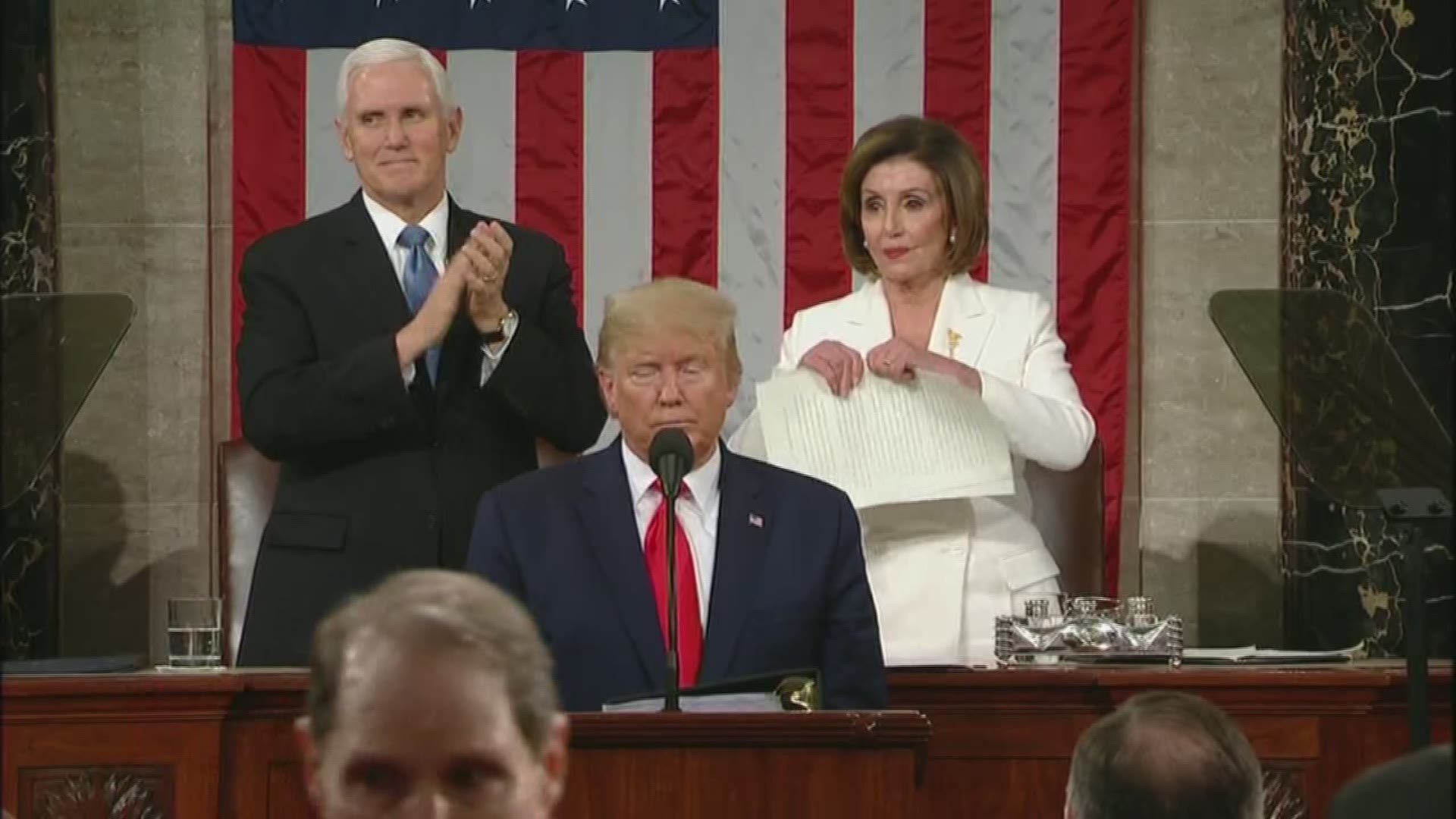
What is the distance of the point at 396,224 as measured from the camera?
5148mm

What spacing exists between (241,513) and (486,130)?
176cm

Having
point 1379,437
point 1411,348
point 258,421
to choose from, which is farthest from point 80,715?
point 1411,348

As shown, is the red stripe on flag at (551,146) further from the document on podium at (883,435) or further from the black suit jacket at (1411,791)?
the black suit jacket at (1411,791)

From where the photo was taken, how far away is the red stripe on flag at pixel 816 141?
24.0 feet

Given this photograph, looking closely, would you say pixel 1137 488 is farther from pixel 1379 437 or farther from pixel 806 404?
pixel 1379 437

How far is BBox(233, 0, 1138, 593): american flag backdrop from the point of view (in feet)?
23.8

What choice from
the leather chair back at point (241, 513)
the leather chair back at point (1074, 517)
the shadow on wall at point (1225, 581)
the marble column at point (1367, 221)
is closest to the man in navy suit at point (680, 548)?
the leather chair back at point (241, 513)

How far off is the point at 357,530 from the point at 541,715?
3343mm

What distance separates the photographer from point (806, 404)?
5215 millimetres

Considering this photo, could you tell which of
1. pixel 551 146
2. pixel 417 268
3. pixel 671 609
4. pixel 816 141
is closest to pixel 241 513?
pixel 417 268

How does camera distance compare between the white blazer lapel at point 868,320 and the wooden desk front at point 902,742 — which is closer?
the wooden desk front at point 902,742

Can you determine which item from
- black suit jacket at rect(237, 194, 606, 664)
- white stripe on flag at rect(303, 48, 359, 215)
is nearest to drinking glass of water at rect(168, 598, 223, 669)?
black suit jacket at rect(237, 194, 606, 664)

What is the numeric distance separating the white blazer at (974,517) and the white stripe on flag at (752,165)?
1.74m

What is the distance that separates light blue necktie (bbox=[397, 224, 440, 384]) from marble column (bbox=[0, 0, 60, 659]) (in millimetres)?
2127
